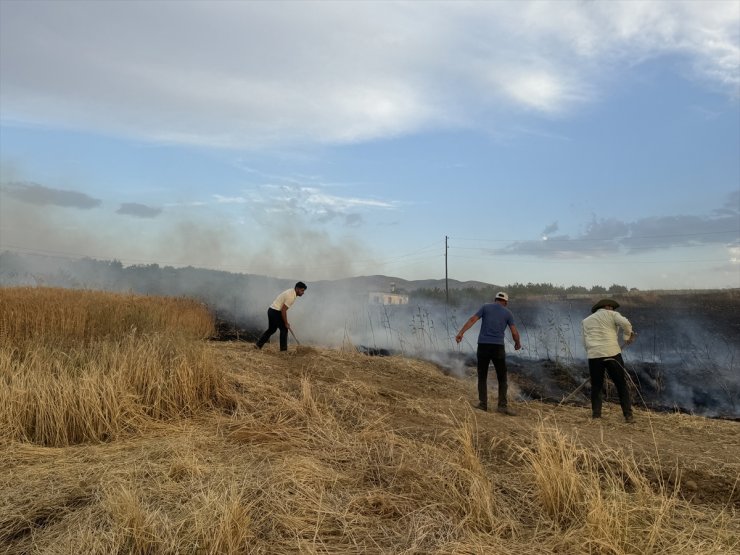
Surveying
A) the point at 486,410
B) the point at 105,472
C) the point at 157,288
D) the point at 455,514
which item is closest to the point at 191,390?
the point at 105,472

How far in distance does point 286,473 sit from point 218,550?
3.43ft

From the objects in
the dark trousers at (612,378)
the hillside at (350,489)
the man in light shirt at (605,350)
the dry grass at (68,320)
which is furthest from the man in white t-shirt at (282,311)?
the dark trousers at (612,378)

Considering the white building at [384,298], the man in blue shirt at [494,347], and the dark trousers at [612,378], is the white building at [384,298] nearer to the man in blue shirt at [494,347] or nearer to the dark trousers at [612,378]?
the man in blue shirt at [494,347]

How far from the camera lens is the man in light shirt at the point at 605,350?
7.57 meters

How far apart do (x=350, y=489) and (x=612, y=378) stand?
17.3 feet

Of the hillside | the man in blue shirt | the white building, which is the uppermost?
the white building

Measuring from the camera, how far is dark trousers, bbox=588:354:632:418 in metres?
7.50

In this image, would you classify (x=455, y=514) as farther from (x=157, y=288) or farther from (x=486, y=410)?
(x=157, y=288)

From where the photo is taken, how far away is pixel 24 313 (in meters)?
9.24

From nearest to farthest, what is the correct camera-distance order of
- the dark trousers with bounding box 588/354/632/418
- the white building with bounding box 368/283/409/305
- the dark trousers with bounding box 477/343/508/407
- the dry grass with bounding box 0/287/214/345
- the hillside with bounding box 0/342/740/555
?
the hillside with bounding box 0/342/740/555 → the dark trousers with bounding box 588/354/632/418 → the dark trousers with bounding box 477/343/508/407 → the dry grass with bounding box 0/287/214/345 → the white building with bounding box 368/283/409/305

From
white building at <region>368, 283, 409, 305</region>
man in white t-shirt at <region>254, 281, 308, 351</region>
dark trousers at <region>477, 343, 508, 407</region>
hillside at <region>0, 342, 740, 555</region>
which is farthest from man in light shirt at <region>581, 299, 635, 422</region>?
white building at <region>368, 283, 409, 305</region>

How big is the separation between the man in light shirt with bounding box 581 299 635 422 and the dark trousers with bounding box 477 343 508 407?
1.25 metres

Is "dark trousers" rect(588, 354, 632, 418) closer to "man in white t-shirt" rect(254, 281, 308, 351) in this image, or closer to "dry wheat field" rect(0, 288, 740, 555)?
"dry wheat field" rect(0, 288, 740, 555)

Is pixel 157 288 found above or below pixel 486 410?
above
